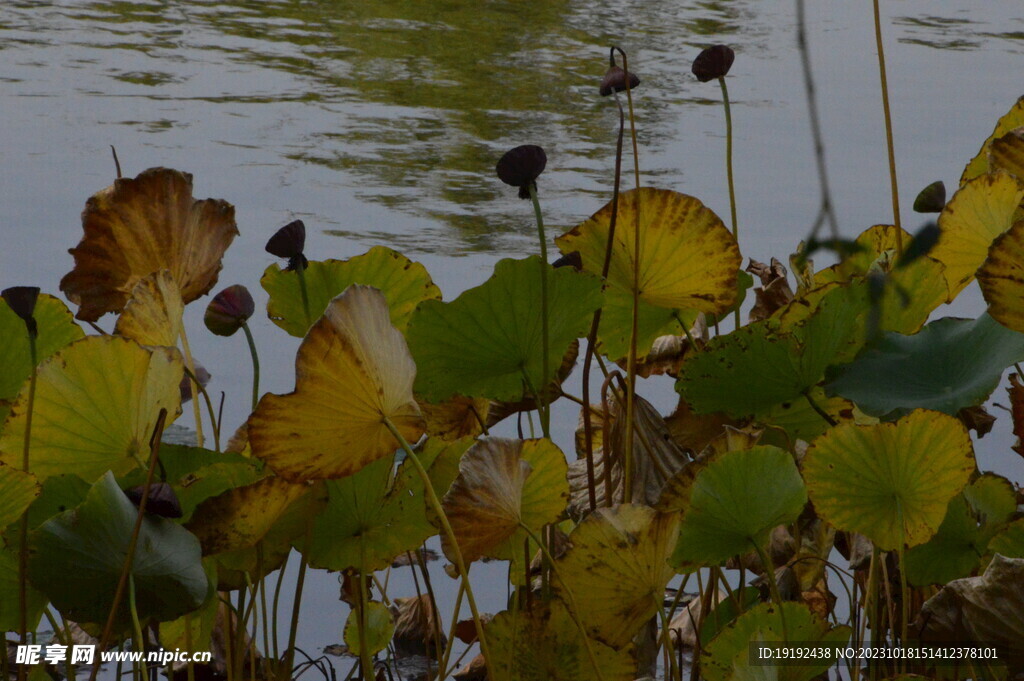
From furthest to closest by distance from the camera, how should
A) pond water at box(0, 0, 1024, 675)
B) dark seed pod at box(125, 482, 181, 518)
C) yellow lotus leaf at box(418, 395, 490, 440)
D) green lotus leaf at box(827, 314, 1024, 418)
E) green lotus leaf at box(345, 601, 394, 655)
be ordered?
pond water at box(0, 0, 1024, 675), green lotus leaf at box(345, 601, 394, 655), yellow lotus leaf at box(418, 395, 490, 440), green lotus leaf at box(827, 314, 1024, 418), dark seed pod at box(125, 482, 181, 518)

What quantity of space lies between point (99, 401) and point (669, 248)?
11.8 inches

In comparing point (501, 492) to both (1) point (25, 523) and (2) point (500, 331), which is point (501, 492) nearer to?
(2) point (500, 331)

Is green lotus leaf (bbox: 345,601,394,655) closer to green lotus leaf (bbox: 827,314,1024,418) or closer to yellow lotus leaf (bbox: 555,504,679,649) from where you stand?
yellow lotus leaf (bbox: 555,504,679,649)

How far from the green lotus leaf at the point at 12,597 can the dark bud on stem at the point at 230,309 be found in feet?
0.48

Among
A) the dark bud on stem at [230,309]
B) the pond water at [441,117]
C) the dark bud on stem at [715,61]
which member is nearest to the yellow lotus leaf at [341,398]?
the dark bud on stem at [230,309]

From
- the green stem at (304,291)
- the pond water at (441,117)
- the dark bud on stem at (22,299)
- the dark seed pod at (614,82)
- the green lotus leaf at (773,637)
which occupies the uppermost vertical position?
the pond water at (441,117)

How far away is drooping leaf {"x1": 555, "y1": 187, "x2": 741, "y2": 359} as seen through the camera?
630mm

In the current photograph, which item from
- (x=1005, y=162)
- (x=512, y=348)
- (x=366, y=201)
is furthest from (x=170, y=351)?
(x=366, y=201)

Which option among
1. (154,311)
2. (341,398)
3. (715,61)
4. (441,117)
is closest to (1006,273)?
(715,61)

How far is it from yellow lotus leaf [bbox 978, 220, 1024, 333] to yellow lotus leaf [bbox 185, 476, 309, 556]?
33cm

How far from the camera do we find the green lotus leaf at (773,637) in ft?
1.85

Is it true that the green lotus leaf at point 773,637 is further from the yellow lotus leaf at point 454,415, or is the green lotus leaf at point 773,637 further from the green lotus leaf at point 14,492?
the green lotus leaf at point 14,492

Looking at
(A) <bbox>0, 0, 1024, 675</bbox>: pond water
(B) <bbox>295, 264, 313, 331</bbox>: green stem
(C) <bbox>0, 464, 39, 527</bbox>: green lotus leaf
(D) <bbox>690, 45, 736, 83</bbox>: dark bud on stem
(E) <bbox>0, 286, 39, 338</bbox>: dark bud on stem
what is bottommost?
(C) <bbox>0, 464, 39, 527</bbox>: green lotus leaf

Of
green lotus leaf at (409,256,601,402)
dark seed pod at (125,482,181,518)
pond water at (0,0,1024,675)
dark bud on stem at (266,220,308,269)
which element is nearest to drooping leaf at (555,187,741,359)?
green lotus leaf at (409,256,601,402)
